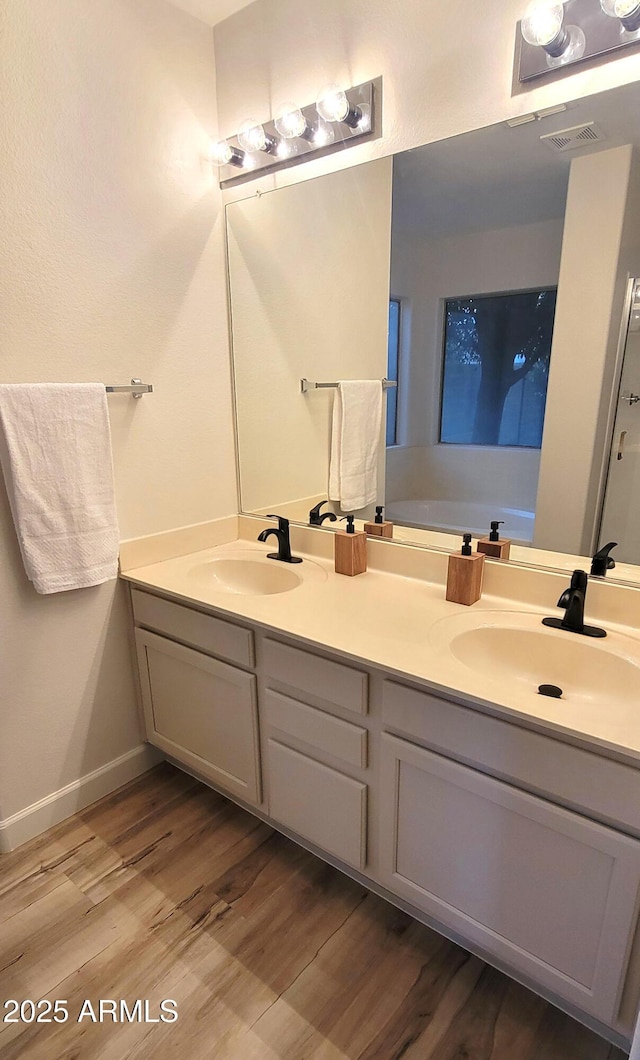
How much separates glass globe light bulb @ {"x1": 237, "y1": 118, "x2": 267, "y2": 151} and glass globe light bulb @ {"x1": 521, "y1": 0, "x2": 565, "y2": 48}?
859 mm

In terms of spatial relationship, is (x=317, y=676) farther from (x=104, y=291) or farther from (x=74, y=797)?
(x=104, y=291)

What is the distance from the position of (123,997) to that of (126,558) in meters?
1.18

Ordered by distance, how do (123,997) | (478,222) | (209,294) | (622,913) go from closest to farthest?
(622,913)
(123,997)
(478,222)
(209,294)

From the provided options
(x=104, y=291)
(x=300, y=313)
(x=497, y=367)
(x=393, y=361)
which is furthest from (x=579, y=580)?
(x=104, y=291)

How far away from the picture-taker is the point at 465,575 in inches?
58.0

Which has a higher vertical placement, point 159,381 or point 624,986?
point 159,381

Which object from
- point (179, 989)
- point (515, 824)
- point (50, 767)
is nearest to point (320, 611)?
point (515, 824)

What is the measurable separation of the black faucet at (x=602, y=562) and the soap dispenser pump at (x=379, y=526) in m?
0.62

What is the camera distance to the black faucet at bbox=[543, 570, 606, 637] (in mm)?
1287

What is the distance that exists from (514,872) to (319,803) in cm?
53

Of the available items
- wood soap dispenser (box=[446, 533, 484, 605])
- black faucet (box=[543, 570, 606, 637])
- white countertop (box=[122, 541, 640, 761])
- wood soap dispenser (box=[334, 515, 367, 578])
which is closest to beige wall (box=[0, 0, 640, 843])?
white countertop (box=[122, 541, 640, 761])

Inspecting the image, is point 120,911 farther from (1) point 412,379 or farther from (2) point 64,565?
(1) point 412,379

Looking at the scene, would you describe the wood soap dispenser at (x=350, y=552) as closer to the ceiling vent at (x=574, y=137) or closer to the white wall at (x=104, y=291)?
the white wall at (x=104, y=291)

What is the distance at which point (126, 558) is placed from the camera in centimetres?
184
